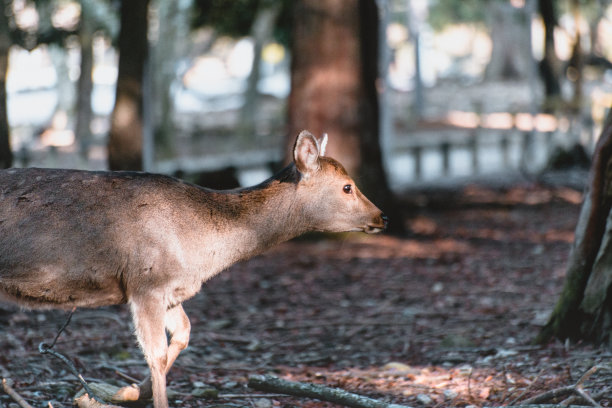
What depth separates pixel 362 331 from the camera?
28.5 feet

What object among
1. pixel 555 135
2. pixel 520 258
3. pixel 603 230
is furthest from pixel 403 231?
pixel 555 135

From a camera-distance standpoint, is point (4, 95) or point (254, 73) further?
point (254, 73)

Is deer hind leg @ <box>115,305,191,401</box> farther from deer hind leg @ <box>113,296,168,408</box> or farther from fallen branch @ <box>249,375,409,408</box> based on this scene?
fallen branch @ <box>249,375,409,408</box>

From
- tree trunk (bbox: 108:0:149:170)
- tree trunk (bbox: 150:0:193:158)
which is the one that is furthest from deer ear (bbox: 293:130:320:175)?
tree trunk (bbox: 150:0:193:158)

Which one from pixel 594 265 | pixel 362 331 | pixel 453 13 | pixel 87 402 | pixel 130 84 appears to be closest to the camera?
pixel 87 402

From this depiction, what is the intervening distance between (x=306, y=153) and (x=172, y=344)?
1.59 m

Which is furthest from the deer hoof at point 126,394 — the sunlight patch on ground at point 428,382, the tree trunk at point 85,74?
the tree trunk at point 85,74

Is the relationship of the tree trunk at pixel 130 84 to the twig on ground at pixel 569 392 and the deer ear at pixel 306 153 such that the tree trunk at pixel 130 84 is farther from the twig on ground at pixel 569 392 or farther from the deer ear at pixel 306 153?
the twig on ground at pixel 569 392

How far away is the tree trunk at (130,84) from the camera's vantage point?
558 inches

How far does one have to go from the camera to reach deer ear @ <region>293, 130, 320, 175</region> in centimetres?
Answer: 601

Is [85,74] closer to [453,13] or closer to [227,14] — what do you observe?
[227,14]

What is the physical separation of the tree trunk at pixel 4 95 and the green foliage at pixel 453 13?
4829cm

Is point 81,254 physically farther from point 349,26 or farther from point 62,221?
point 349,26

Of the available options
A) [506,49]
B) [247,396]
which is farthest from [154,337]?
[506,49]
